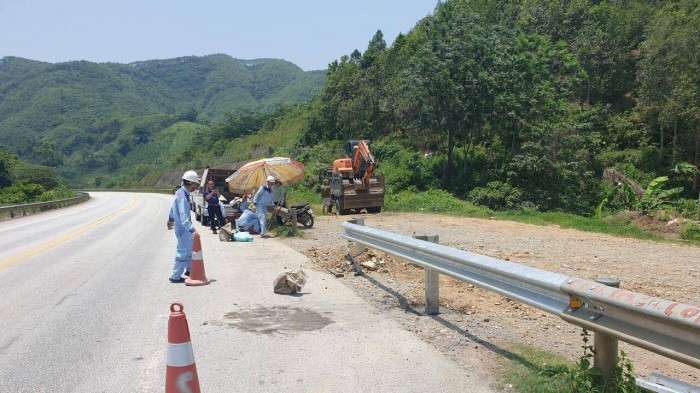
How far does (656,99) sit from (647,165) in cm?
417

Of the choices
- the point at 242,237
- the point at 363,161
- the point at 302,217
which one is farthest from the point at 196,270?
the point at 363,161

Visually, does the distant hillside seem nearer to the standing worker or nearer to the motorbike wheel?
the standing worker

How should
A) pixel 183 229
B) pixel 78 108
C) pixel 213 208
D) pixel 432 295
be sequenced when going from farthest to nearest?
pixel 78 108 < pixel 213 208 < pixel 183 229 < pixel 432 295

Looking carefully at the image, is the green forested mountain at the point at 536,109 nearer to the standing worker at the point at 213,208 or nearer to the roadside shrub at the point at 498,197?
the roadside shrub at the point at 498,197

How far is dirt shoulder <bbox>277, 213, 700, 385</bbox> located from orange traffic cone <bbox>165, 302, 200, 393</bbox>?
2647 mm

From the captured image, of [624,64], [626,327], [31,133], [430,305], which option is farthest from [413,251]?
[31,133]

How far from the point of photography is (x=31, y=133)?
141 meters

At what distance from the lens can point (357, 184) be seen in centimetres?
2427

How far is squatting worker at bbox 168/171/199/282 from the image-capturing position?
31.0 feet

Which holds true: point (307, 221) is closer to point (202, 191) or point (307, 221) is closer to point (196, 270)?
point (202, 191)

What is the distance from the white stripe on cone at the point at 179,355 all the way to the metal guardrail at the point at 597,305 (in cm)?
286

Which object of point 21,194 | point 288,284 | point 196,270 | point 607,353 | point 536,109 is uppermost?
point 536,109

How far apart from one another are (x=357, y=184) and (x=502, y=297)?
16.7 m

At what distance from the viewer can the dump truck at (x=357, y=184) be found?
24031 mm
